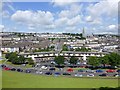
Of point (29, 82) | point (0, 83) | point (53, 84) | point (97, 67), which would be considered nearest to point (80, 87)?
point (53, 84)

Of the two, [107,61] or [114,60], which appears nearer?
[114,60]

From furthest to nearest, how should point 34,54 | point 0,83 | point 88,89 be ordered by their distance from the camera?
1. point 34,54
2. point 0,83
3. point 88,89

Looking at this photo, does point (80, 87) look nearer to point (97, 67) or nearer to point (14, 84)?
point (14, 84)

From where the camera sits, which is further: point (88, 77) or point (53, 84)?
point (88, 77)

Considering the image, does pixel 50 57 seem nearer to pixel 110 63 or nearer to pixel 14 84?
pixel 110 63

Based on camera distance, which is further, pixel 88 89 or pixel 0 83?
pixel 0 83

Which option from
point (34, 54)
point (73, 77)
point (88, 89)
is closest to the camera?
point (88, 89)

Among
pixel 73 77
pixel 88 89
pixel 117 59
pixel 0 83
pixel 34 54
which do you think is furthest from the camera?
pixel 34 54

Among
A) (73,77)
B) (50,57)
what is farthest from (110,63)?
(50,57)

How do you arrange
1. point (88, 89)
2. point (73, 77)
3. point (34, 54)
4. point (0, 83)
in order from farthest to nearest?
point (34, 54), point (73, 77), point (0, 83), point (88, 89)
